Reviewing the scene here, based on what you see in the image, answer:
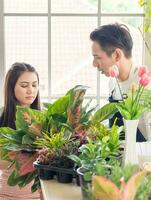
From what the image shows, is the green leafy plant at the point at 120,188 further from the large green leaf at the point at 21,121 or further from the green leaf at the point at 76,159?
the large green leaf at the point at 21,121

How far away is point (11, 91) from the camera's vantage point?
2.62 metres

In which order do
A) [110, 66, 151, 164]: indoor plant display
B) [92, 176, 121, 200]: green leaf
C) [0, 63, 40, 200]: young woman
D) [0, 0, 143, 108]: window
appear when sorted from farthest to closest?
[0, 0, 143, 108]: window
[0, 63, 40, 200]: young woman
[110, 66, 151, 164]: indoor plant display
[92, 176, 121, 200]: green leaf

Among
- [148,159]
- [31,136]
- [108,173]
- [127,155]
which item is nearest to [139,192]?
[108,173]

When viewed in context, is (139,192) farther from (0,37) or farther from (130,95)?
(0,37)

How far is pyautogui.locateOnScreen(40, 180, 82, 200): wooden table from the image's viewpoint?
45.3 inches

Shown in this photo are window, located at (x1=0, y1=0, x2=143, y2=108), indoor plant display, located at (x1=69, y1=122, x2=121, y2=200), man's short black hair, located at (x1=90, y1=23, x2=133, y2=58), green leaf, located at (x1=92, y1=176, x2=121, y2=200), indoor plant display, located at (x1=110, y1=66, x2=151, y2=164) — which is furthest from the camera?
window, located at (x1=0, y1=0, x2=143, y2=108)

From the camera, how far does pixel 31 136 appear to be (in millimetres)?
1387

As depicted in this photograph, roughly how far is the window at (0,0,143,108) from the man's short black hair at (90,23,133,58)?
2.50ft

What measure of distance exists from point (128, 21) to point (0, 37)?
0.89 meters

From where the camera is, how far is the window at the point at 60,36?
9.12ft

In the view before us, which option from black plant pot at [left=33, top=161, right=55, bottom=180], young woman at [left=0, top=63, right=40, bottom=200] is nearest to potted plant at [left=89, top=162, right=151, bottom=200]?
black plant pot at [left=33, top=161, right=55, bottom=180]

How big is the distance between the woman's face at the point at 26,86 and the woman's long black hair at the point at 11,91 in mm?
24

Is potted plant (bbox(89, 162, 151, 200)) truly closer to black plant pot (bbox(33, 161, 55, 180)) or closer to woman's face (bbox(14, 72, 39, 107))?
black plant pot (bbox(33, 161, 55, 180))

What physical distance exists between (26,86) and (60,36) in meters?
0.48
